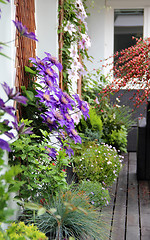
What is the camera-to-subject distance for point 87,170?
154 inches

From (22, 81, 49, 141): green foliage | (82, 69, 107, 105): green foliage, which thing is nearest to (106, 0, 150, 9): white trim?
(82, 69, 107, 105): green foliage

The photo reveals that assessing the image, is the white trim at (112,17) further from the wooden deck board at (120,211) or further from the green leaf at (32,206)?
the green leaf at (32,206)

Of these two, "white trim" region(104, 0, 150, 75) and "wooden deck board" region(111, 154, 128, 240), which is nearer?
"wooden deck board" region(111, 154, 128, 240)

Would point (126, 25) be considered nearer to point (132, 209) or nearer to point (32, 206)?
point (132, 209)

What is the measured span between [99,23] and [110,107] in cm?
154

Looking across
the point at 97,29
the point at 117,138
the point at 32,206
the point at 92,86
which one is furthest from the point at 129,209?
the point at 97,29

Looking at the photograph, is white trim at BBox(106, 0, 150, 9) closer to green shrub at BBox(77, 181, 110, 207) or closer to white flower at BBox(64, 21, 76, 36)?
white flower at BBox(64, 21, 76, 36)

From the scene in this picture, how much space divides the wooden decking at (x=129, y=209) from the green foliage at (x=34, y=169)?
0.57m

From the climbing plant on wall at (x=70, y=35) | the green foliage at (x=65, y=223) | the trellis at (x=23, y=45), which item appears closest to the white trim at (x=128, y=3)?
the climbing plant on wall at (x=70, y=35)

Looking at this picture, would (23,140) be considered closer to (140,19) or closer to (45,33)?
(45,33)

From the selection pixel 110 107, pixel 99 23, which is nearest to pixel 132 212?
pixel 110 107

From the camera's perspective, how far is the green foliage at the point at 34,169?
2258mm

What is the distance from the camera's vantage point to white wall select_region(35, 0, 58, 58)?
11.4 feet

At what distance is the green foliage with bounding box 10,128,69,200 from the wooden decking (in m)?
0.57
